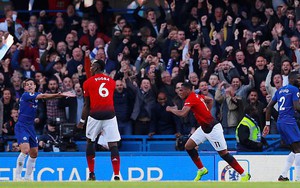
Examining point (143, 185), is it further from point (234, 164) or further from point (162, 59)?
point (162, 59)

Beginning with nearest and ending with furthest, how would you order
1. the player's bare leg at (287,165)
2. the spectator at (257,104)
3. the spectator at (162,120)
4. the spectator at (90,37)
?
the player's bare leg at (287,165) → the spectator at (257,104) → the spectator at (162,120) → the spectator at (90,37)

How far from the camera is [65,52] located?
82.4ft

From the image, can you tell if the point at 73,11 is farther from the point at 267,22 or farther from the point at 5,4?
the point at 267,22

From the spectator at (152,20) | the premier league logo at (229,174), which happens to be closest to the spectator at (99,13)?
the spectator at (152,20)

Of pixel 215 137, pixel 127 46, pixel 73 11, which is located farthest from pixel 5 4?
pixel 215 137

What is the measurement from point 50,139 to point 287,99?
19.3 ft

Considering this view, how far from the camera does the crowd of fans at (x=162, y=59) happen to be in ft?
74.1

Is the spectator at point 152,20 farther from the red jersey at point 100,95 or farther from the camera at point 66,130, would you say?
the red jersey at point 100,95

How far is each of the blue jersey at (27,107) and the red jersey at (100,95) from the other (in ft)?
5.64

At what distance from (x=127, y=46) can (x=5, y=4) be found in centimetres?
601

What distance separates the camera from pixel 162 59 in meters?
24.0

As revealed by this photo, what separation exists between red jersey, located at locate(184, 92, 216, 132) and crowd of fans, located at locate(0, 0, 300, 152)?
7.87 feet

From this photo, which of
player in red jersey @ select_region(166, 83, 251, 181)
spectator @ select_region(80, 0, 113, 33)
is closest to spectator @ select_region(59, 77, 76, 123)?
spectator @ select_region(80, 0, 113, 33)

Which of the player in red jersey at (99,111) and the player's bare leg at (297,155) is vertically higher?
the player in red jersey at (99,111)
